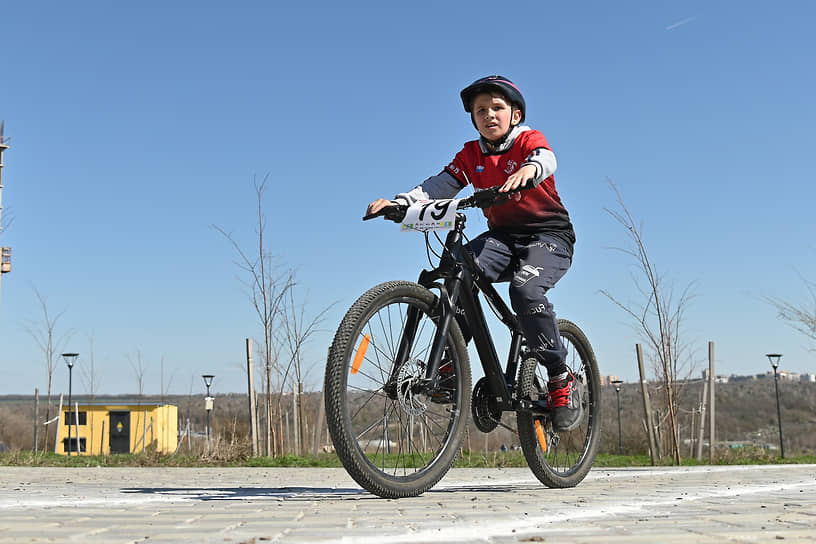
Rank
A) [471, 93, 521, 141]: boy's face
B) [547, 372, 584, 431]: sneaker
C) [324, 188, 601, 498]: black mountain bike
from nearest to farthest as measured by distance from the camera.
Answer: [324, 188, 601, 498]: black mountain bike < [471, 93, 521, 141]: boy's face < [547, 372, 584, 431]: sneaker

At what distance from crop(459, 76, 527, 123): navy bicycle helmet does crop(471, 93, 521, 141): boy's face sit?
0.02 meters

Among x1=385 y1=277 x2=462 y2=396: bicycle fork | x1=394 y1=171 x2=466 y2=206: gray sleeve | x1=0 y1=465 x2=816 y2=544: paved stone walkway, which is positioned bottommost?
x1=0 y1=465 x2=816 y2=544: paved stone walkway

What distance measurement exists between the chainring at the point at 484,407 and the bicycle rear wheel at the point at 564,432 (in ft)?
0.69

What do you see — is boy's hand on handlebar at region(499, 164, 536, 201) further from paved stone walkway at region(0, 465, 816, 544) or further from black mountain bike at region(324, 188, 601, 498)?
paved stone walkway at region(0, 465, 816, 544)

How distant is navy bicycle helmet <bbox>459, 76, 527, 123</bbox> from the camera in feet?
12.2

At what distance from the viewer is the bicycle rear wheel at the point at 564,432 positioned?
13.1 feet

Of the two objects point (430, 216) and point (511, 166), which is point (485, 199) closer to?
point (430, 216)

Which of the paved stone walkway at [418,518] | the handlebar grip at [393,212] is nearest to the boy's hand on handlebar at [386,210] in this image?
the handlebar grip at [393,212]

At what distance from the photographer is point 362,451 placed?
3.01 m

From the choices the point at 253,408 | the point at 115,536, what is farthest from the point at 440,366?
the point at 253,408

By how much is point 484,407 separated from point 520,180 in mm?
1047

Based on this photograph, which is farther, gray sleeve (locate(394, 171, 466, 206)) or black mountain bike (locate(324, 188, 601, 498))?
gray sleeve (locate(394, 171, 466, 206))

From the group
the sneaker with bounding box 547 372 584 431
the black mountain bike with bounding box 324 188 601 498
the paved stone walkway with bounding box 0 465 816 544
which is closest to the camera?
the paved stone walkway with bounding box 0 465 816 544

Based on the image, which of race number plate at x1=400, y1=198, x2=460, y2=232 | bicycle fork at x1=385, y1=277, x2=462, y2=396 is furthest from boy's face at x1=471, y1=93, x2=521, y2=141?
bicycle fork at x1=385, y1=277, x2=462, y2=396
